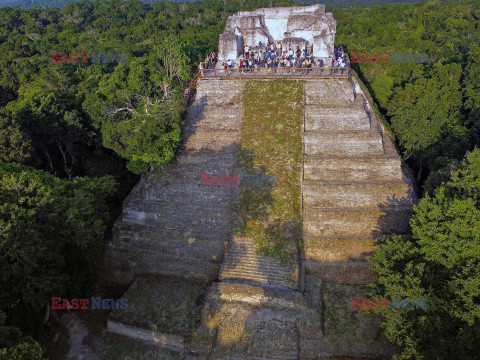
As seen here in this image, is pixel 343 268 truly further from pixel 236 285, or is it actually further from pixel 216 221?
pixel 216 221

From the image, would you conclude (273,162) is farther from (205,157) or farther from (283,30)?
(283,30)

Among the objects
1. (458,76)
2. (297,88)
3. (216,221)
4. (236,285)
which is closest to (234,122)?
(297,88)

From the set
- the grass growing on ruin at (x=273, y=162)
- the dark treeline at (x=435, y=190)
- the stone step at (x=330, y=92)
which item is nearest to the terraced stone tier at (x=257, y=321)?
the grass growing on ruin at (x=273, y=162)

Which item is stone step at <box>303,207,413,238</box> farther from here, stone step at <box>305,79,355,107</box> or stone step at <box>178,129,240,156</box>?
stone step at <box>305,79,355,107</box>

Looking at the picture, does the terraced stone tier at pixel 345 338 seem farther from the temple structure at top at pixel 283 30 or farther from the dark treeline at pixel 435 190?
the temple structure at top at pixel 283 30

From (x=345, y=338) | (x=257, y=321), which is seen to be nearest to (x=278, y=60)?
(x=257, y=321)

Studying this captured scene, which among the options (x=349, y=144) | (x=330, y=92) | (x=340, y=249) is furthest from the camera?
(x=330, y=92)
